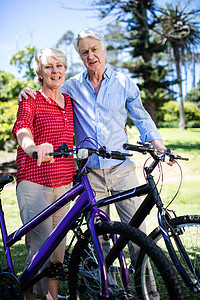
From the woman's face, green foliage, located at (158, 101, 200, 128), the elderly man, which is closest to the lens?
the woman's face

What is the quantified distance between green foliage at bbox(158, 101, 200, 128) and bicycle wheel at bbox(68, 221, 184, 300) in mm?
23573

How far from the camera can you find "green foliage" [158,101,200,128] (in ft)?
83.8

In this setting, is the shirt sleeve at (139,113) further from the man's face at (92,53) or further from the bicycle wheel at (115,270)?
the bicycle wheel at (115,270)

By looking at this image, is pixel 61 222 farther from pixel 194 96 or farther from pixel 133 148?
pixel 194 96

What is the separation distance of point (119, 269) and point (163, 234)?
394 mm

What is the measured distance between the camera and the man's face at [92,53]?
252 centimetres

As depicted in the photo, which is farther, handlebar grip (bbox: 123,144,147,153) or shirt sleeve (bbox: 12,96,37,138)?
shirt sleeve (bbox: 12,96,37,138)

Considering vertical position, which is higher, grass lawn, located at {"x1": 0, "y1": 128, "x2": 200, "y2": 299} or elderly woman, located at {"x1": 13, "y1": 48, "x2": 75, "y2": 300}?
elderly woman, located at {"x1": 13, "y1": 48, "x2": 75, "y2": 300}

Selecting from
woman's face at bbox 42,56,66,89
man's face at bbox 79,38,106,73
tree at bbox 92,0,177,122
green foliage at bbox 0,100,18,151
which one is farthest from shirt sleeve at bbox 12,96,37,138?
tree at bbox 92,0,177,122

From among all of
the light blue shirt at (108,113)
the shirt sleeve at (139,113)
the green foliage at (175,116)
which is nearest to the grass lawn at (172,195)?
the light blue shirt at (108,113)

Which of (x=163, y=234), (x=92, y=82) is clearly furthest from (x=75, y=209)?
(x=92, y=82)

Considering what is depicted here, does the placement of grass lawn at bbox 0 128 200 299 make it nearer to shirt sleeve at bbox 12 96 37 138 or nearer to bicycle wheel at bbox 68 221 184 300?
bicycle wheel at bbox 68 221 184 300

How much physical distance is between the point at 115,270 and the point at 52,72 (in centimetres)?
147

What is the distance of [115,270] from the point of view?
82.8 inches
